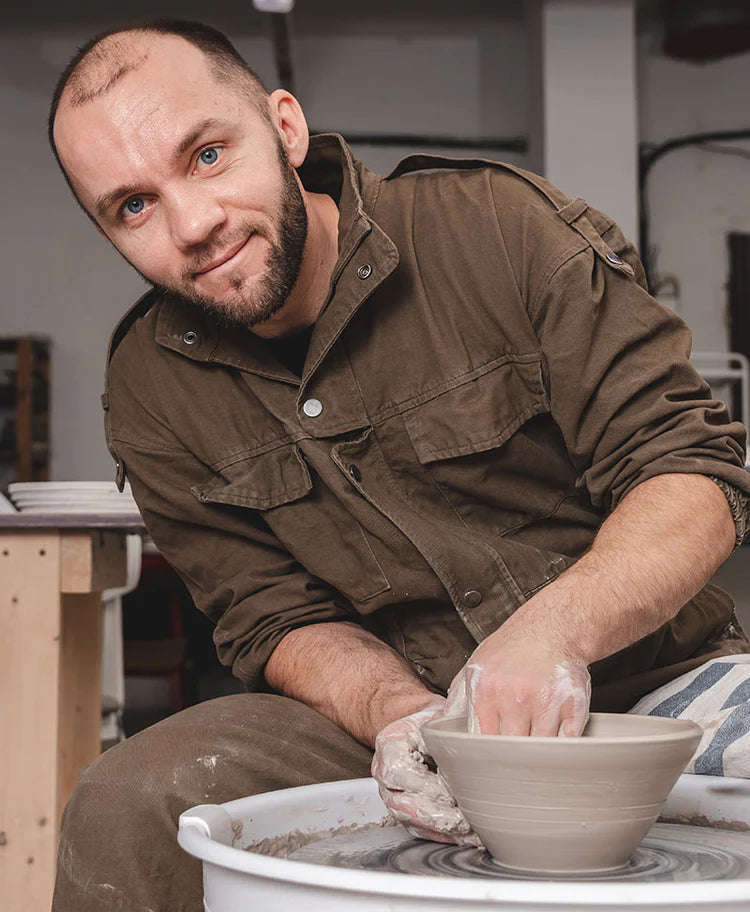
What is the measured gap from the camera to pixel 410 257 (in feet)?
4.54

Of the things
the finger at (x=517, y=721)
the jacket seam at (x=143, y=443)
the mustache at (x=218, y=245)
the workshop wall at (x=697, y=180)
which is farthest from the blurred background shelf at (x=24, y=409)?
the finger at (x=517, y=721)

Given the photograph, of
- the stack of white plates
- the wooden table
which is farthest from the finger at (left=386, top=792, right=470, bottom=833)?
the stack of white plates

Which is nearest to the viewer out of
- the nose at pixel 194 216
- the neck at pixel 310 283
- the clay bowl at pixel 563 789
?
the clay bowl at pixel 563 789

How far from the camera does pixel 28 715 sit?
211cm

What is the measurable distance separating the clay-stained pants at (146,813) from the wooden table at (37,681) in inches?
38.9

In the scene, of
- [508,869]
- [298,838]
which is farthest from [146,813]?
[508,869]

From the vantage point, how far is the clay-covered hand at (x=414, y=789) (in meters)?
0.95

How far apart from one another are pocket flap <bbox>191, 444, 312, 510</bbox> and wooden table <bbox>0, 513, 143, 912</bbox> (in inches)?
28.0

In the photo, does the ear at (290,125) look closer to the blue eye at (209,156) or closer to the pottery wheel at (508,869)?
the blue eye at (209,156)

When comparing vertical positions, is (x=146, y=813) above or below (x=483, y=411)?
below

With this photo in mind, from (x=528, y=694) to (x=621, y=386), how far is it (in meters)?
0.43

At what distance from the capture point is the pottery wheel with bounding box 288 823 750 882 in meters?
0.85

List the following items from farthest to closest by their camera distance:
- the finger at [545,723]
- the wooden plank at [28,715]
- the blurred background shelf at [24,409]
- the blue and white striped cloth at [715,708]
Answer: the blurred background shelf at [24,409] < the wooden plank at [28,715] < the blue and white striped cloth at [715,708] < the finger at [545,723]

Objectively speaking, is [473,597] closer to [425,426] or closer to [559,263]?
[425,426]
